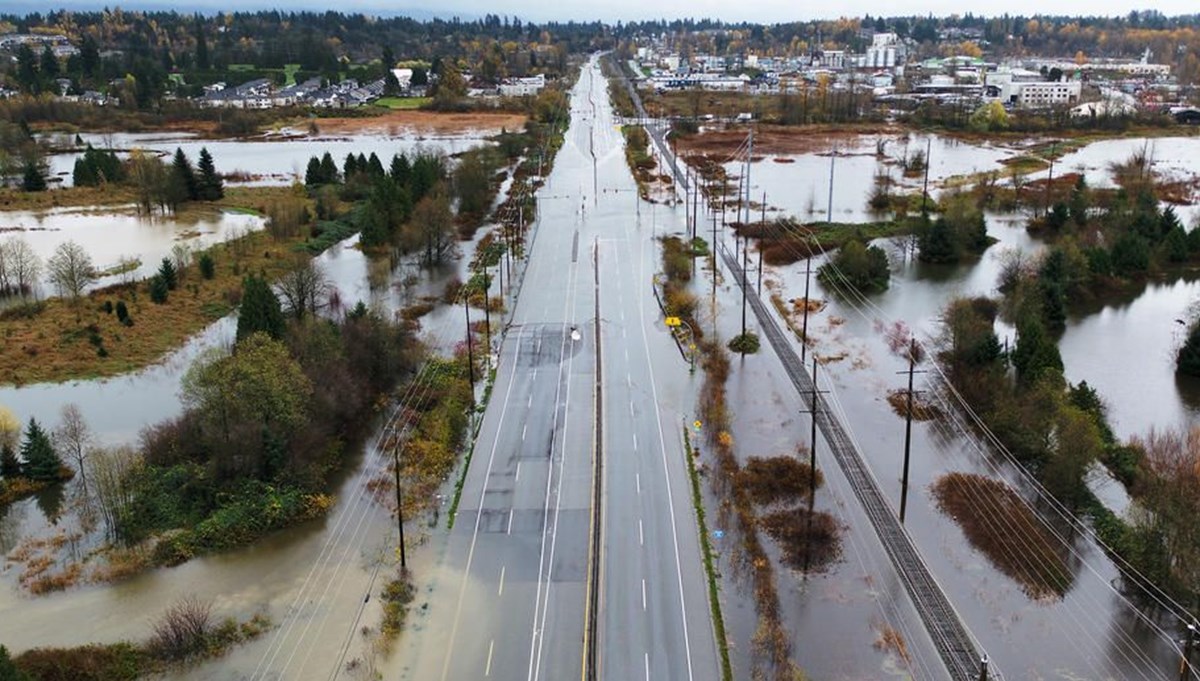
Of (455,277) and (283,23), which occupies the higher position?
(283,23)

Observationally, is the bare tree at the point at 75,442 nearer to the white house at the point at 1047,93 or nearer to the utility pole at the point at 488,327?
the utility pole at the point at 488,327

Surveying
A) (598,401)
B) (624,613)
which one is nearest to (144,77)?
(598,401)

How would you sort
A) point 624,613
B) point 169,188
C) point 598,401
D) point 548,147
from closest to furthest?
point 624,613
point 598,401
point 169,188
point 548,147

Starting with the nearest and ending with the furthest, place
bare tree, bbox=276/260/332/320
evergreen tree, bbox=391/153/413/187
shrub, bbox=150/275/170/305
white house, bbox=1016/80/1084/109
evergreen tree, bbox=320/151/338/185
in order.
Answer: bare tree, bbox=276/260/332/320
shrub, bbox=150/275/170/305
evergreen tree, bbox=391/153/413/187
evergreen tree, bbox=320/151/338/185
white house, bbox=1016/80/1084/109

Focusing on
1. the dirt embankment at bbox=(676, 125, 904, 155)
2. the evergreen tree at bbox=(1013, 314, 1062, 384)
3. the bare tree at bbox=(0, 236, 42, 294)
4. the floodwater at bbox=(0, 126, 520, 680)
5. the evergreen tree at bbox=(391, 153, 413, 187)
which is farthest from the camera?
the dirt embankment at bbox=(676, 125, 904, 155)

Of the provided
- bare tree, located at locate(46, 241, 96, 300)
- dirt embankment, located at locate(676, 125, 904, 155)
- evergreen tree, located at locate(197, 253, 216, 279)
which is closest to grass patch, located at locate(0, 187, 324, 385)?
evergreen tree, located at locate(197, 253, 216, 279)

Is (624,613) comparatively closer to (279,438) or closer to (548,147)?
(279,438)

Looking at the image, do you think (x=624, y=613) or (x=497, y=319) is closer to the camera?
(x=624, y=613)

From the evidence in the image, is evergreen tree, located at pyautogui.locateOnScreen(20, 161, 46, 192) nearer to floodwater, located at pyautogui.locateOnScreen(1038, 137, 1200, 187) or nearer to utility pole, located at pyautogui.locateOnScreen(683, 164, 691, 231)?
utility pole, located at pyautogui.locateOnScreen(683, 164, 691, 231)
